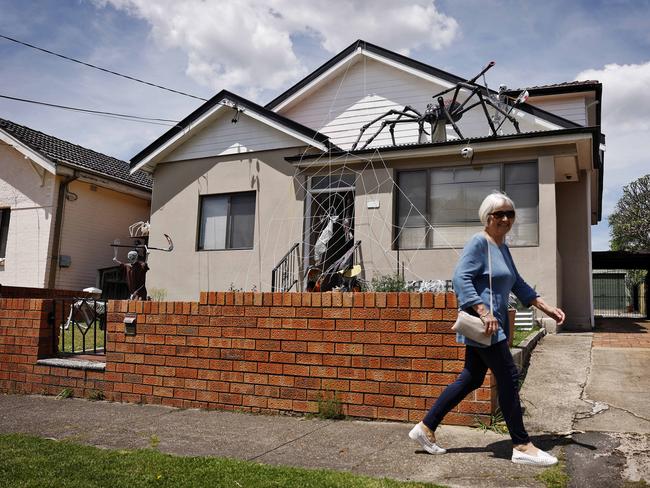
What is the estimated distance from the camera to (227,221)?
12234 millimetres

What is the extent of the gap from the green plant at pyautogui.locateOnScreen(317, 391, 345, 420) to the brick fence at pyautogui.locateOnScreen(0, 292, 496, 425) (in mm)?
18

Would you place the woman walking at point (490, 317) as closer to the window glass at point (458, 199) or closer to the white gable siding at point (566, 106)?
the window glass at point (458, 199)

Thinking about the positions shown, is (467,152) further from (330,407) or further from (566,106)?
(330,407)

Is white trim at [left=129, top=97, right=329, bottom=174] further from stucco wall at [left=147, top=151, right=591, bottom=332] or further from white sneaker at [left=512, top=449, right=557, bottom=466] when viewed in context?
white sneaker at [left=512, top=449, right=557, bottom=466]

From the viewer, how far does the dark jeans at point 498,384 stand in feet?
11.0

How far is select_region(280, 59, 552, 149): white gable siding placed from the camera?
1251 cm

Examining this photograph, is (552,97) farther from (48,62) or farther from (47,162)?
(47,162)

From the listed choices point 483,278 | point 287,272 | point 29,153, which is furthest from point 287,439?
point 29,153

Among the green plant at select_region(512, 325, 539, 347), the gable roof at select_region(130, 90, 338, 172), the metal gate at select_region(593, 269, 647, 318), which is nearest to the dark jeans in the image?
the green plant at select_region(512, 325, 539, 347)

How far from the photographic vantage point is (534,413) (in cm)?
433

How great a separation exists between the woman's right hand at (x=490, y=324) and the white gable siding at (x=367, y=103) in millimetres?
9128

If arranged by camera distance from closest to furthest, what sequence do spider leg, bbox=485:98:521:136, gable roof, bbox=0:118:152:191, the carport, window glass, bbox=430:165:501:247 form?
window glass, bbox=430:165:501:247, spider leg, bbox=485:98:521:136, gable roof, bbox=0:118:152:191, the carport

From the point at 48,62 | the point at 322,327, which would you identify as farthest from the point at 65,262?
the point at 322,327

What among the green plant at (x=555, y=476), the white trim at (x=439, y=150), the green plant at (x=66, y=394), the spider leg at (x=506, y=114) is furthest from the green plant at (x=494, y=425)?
the spider leg at (x=506, y=114)
